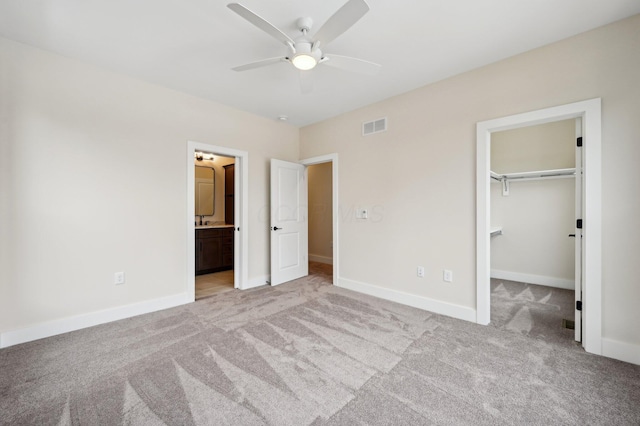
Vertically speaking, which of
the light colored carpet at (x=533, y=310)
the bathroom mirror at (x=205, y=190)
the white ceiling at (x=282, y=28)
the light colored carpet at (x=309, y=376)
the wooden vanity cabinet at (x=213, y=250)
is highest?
the white ceiling at (x=282, y=28)

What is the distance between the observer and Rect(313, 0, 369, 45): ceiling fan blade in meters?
1.52

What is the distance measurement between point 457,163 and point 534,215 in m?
2.27

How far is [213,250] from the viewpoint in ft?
16.5

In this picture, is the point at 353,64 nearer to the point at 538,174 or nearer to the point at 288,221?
the point at 288,221

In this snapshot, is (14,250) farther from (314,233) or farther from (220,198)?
(314,233)

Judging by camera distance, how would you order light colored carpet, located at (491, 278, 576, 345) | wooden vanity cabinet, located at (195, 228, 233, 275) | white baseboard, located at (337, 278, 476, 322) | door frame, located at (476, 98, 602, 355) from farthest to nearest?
wooden vanity cabinet, located at (195, 228, 233, 275) < white baseboard, located at (337, 278, 476, 322) < light colored carpet, located at (491, 278, 576, 345) < door frame, located at (476, 98, 602, 355)

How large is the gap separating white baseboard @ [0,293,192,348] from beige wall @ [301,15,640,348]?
2.43 meters

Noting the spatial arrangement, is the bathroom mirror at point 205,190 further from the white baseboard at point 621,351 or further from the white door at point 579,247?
the white baseboard at point 621,351

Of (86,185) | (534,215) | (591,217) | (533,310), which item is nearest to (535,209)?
(534,215)

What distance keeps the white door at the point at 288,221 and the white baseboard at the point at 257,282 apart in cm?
18

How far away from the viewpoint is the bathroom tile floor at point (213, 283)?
12.5 feet

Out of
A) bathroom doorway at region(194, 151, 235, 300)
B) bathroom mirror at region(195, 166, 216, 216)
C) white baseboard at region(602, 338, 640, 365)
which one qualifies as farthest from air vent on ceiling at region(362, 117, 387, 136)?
bathroom mirror at region(195, 166, 216, 216)

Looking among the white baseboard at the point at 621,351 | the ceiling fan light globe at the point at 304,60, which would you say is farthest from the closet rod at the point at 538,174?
the ceiling fan light globe at the point at 304,60

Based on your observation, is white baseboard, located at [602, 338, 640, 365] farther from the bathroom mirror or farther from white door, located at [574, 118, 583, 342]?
the bathroom mirror
